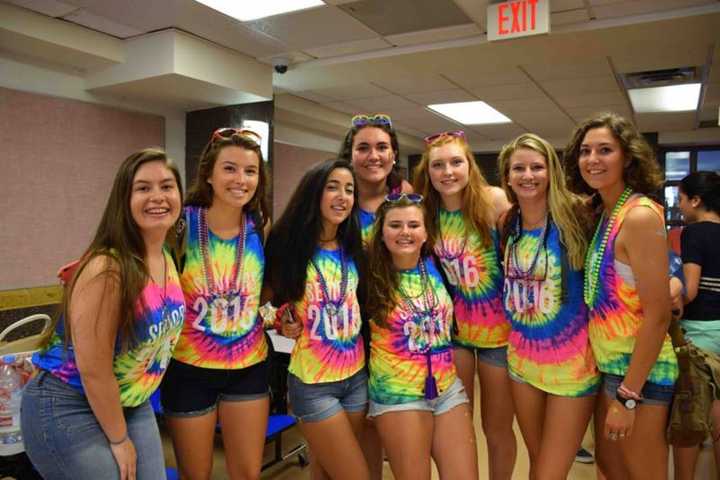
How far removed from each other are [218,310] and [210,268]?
15 centimetres

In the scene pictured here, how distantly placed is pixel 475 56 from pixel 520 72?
675 millimetres

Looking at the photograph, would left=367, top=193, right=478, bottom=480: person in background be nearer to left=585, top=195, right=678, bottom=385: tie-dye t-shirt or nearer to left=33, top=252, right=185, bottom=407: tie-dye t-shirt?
left=585, top=195, right=678, bottom=385: tie-dye t-shirt

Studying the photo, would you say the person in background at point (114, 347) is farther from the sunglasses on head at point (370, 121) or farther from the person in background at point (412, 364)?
the sunglasses on head at point (370, 121)

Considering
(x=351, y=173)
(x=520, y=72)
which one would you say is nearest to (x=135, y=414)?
(x=351, y=173)

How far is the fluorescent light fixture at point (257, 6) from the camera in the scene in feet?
10.9

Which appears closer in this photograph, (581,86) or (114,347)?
(114,347)

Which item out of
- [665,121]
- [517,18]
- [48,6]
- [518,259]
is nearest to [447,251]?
[518,259]

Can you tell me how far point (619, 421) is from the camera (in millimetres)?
1784

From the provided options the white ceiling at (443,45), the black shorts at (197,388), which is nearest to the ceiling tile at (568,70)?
the white ceiling at (443,45)

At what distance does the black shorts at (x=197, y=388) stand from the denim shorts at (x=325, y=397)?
178 millimetres

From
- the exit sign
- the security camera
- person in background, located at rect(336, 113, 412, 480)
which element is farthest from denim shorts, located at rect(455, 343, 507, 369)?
the security camera

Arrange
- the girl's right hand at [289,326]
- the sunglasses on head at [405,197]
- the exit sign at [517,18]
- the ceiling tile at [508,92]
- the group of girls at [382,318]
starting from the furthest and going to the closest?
the ceiling tile at [508,92], the exit sign at [517,18], the sunglasses on head at [405,197], the girl's right hand at [289,326], the group of girls at [382,318]

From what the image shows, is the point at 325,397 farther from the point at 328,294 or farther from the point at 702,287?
the point at 702,287

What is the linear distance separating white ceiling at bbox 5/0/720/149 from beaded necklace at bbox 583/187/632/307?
1923 millimetres
